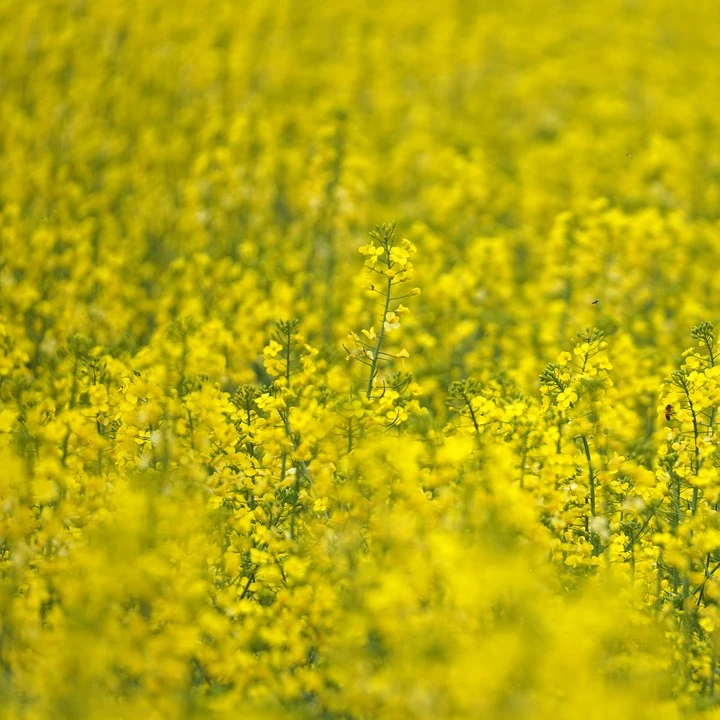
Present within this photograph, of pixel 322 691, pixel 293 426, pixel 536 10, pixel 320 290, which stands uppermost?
pixel 536 10

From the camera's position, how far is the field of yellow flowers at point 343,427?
4059 mm

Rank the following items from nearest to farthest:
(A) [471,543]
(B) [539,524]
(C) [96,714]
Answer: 1. (C) [96,714]
2. (A) [471,543]
3. (B) [539,524]

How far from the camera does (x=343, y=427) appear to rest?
18.5 ft

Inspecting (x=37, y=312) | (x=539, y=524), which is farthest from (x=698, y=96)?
(x=539, y=524)

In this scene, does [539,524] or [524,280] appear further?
[524,280]

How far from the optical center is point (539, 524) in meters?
5.40

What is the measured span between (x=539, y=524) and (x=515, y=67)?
16837 mm

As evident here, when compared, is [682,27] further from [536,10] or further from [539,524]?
[539,524]

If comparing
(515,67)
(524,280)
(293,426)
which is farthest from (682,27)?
(293,426)

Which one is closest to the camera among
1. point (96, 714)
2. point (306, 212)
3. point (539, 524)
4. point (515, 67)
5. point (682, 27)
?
point (96, 714)

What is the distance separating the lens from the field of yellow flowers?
406 centimetres

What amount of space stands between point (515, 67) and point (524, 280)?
1098 cm

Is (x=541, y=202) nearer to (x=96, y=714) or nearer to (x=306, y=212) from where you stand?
(x=306, y=212)

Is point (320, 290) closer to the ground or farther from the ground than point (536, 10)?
closer to the ground
